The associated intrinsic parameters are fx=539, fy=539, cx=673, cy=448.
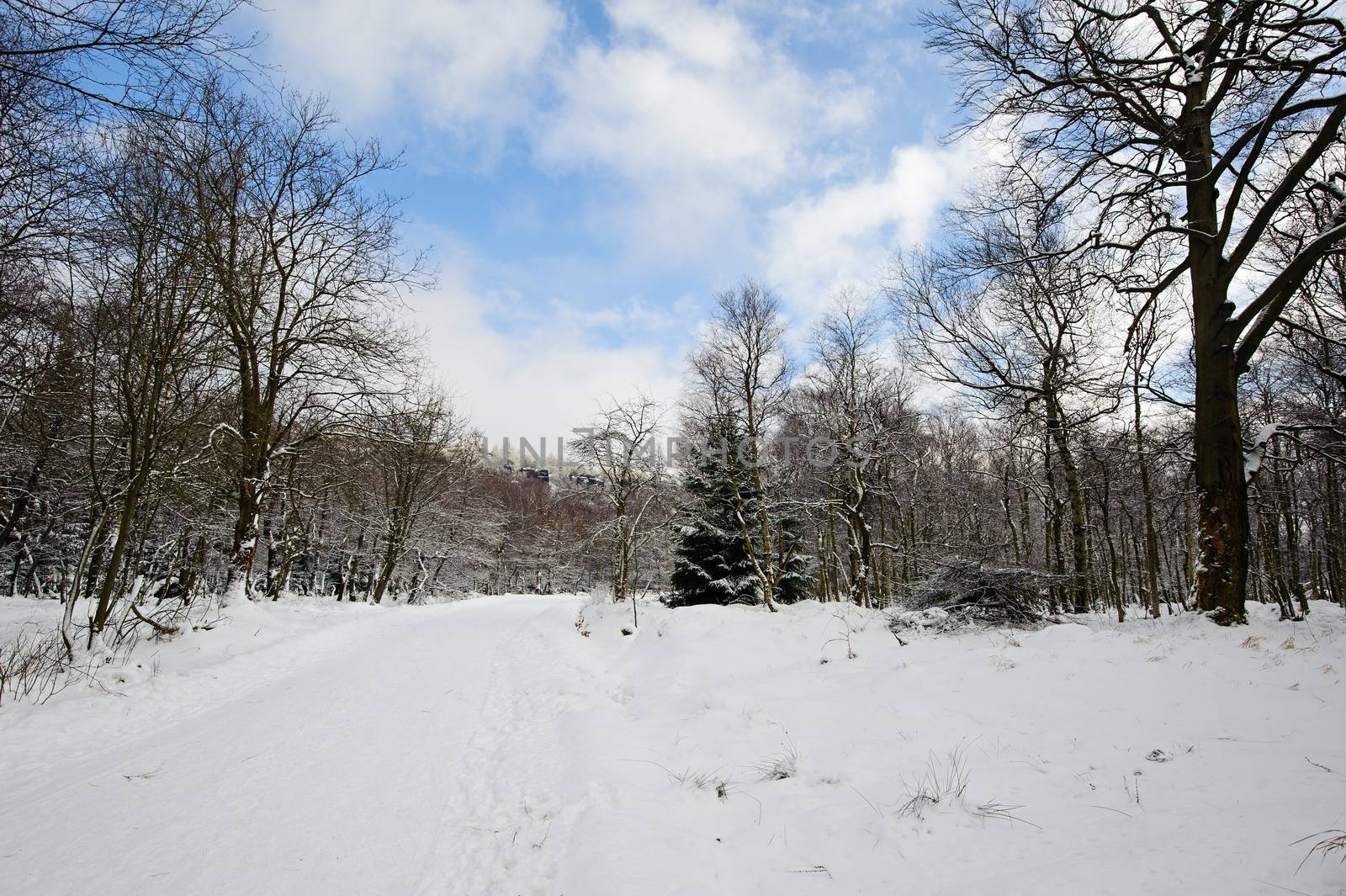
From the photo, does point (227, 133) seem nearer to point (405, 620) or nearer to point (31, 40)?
point (31, 40)

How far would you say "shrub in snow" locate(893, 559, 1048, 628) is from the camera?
9078mm

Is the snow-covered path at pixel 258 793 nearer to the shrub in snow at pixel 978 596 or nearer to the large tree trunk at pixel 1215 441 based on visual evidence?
the shrub in snow at pixel 978 596

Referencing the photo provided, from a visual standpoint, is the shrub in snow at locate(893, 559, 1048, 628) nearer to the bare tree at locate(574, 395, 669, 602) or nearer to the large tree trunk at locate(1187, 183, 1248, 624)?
the large tree trunk at locate(1187, 183, 1248, 624)

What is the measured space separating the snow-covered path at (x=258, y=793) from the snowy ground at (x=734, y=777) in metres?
0.02

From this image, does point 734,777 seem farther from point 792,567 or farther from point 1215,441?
point 792,567

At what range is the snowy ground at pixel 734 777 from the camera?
9.01 feet

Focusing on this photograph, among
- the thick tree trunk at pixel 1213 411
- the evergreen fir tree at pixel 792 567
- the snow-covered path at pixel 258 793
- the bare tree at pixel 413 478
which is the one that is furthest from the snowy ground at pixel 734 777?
the bare tree at pixel 413 478

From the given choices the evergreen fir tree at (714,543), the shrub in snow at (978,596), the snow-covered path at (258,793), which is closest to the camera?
the snow-covered path at (258,793)

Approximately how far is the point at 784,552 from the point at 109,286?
61.7 ft

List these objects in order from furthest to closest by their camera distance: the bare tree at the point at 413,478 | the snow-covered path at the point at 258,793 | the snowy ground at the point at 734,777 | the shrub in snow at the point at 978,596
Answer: the bare tree at the point at 413,478 < the shrub in snow at the point at 978,596 < the snow-covered path at the point at 258,793 < the snowy ground at the point at 734,777

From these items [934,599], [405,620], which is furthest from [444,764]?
[405,620]

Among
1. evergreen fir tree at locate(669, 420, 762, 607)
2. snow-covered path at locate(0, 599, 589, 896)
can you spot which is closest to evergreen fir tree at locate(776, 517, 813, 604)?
evergreen fir tree at locate(669, 420, 762, 607)

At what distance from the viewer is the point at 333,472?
706 inches

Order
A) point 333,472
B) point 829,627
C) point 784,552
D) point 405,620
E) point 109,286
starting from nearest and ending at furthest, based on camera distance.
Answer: point 109,286 < point 829,627 < point 405,620 < point 333,472 < point 784,552
